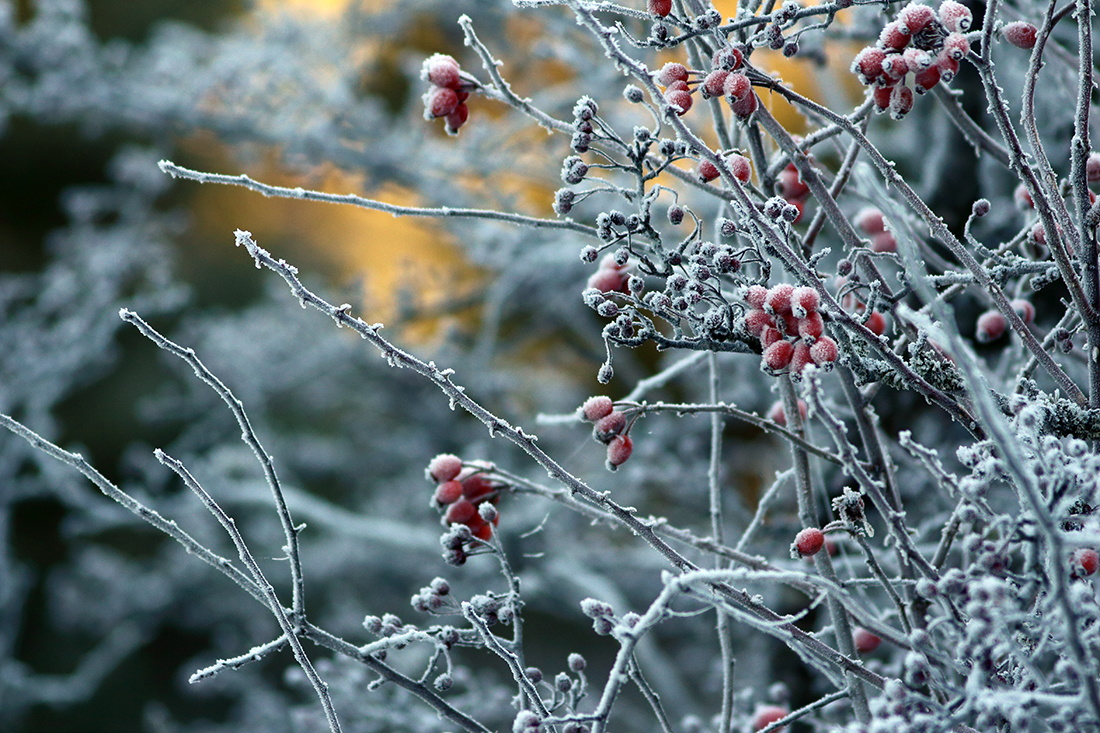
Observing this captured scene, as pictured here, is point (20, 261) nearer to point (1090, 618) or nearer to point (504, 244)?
point (504, 244)

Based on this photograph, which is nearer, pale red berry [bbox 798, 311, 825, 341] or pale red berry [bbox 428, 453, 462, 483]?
pale red berry [bbox 798, 311, 825, 341]

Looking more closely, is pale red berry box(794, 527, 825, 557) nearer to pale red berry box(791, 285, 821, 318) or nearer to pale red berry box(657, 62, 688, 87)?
pale red berry box(791, 285, 821, 318)

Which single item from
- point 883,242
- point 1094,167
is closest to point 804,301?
point 1094,167

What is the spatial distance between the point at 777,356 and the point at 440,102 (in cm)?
47

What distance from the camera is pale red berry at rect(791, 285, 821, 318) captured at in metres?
0.81

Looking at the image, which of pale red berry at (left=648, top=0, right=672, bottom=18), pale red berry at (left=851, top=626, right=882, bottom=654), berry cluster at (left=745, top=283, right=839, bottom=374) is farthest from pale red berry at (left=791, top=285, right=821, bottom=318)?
pale red berry at (left=851, top=626, right=882, bottom=654)

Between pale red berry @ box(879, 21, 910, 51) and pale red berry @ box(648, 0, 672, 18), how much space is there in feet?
0.69

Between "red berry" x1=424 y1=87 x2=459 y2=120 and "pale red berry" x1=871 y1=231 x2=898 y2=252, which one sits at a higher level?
"red berry" x1=424 y1=87 x2=459 y2=120

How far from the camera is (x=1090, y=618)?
761 mm

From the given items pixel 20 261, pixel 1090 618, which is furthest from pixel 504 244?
pixel 20 261

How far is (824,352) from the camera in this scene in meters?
0.79

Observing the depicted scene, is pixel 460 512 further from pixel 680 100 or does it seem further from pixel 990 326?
pixel 990 326

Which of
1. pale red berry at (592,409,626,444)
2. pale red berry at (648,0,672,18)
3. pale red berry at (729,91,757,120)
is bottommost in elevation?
pale red berry at (592,409,626,444)

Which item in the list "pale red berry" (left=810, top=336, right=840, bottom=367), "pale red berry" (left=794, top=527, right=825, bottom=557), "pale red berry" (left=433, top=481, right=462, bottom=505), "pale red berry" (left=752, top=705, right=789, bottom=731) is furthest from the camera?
"pale red berry" (left=752, top=705, right=789, bottom=731)
